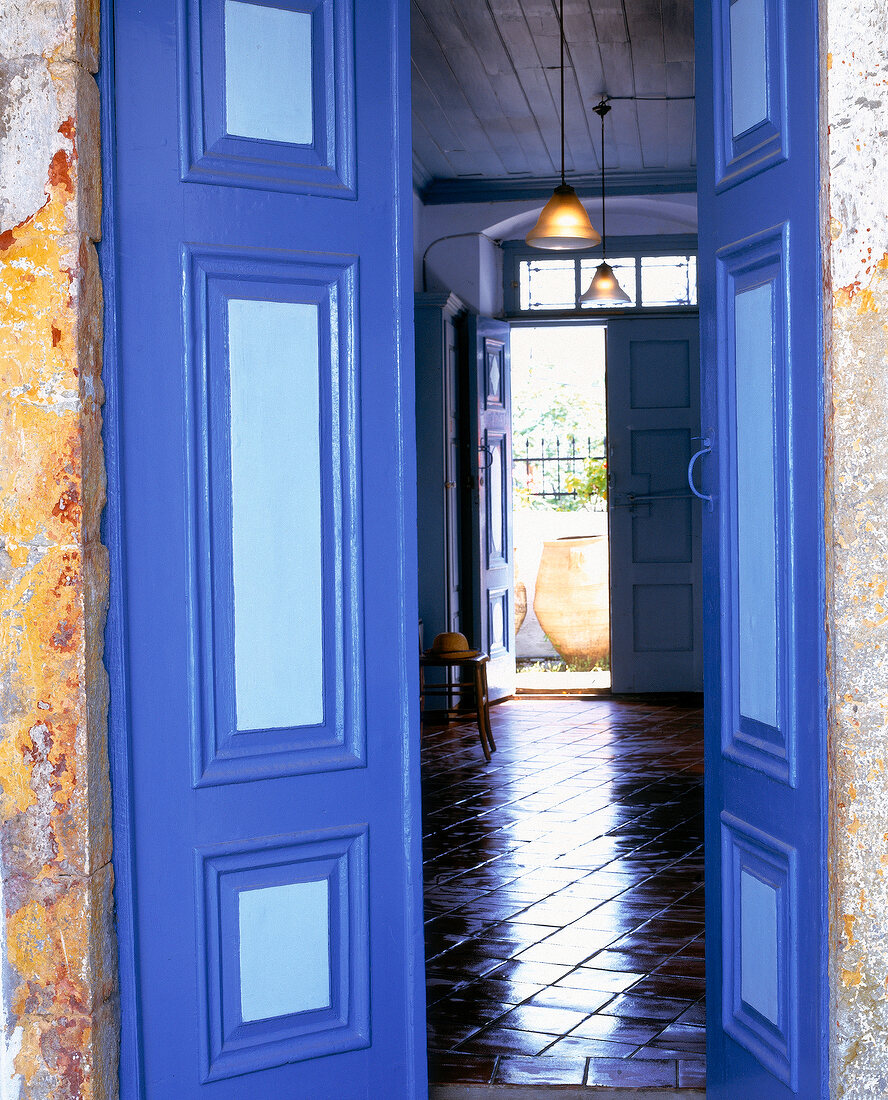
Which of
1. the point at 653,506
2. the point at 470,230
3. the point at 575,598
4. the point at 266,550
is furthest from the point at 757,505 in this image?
the point at 575,598

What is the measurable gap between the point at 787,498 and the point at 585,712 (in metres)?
5.99

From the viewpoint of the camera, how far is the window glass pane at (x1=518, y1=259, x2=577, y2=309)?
9.00m

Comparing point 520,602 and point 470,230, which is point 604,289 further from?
point 520,602

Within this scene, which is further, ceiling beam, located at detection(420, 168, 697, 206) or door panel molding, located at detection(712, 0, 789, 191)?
ceiling beam, located at detection(420, 168, 697, 206)

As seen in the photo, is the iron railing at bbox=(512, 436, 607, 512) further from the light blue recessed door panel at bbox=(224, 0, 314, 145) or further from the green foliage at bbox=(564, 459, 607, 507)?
the light blue recessed door panel at bbox=(224, 0, 314, 145)

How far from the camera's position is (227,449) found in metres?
2.39

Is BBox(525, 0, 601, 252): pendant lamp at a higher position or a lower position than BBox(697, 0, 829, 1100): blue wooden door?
higher

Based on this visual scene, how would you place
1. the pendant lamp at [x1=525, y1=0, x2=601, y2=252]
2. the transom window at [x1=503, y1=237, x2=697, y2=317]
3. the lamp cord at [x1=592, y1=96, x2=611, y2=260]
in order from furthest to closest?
1. the transom window at [x1=503, y1=237, x2=697, y2=317]
2. the lamp cord at [x1=592, y1=96, x2=611, y2=260]
3. the pendant lamp at [x1=525, y1=0, x2=601, y2=252]

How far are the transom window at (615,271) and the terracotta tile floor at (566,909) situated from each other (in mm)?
3479

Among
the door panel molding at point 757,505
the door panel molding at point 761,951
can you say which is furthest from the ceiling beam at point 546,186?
the door panel molding at point 761,951

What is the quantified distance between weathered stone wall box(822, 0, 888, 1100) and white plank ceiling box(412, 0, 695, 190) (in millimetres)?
3922

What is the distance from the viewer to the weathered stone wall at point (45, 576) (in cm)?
216

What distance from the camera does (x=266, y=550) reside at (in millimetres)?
2434

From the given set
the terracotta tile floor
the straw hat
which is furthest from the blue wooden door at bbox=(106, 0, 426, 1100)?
the straw hat
